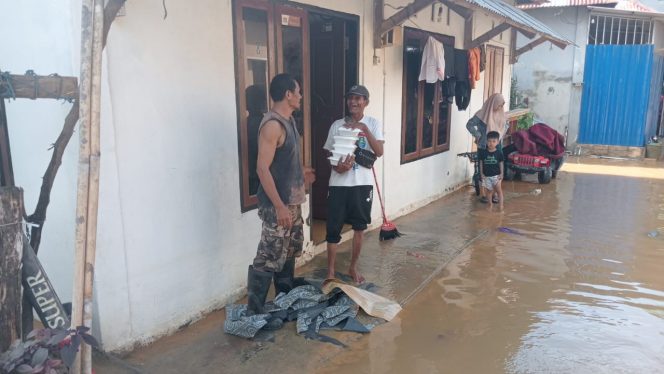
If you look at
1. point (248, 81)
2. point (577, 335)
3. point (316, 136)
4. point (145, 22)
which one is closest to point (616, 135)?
point (316, 136)

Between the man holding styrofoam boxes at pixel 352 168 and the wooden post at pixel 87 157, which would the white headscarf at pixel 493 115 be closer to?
the man holding styrofoam boxes at pixel 352 168

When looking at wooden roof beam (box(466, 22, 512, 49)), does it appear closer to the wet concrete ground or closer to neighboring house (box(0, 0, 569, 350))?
the wet concrete ground

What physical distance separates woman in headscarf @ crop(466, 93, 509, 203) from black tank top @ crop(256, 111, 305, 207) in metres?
5.37

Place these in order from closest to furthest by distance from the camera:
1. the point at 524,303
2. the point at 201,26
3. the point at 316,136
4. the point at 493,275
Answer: the point at 201,26 → the point at 524,303 → the point at 493,275 → the point at 316,136

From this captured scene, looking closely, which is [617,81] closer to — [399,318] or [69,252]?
[399,318]

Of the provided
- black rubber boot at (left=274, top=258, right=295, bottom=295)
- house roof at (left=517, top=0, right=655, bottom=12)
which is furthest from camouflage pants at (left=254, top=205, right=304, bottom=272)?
house roof at (left=517, top=0, right=655, bottom=12)

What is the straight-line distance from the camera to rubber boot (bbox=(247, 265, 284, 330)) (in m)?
3.79

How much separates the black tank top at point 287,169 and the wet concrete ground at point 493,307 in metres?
0.99

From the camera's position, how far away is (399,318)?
13.5 feet

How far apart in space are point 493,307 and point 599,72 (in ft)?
39.6

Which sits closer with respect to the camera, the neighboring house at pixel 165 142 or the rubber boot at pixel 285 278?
the neighboring house at pixel 165 142

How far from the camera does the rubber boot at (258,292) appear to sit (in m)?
3.79

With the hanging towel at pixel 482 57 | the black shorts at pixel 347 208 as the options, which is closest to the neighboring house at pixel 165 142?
the black shorts at pixel 347 208

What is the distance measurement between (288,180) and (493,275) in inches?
97.8
